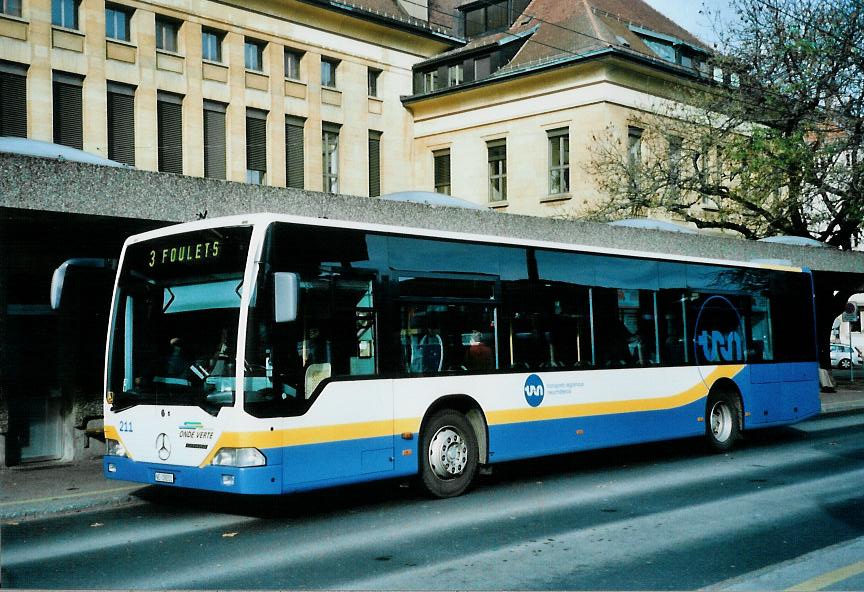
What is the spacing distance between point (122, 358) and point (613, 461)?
23.8ft

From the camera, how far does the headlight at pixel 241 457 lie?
9031mm

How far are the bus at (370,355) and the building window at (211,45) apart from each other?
31319mm

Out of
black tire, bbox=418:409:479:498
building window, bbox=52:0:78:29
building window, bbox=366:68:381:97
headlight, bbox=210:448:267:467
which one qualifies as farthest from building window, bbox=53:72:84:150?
headlight, bbox=210:448:267:467

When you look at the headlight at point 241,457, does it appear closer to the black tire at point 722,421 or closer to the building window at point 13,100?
the black tire at point 722,421

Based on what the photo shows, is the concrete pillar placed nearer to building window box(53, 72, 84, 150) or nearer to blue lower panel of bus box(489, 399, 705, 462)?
blue lower panel of bus box(489, 399, 705, 462)

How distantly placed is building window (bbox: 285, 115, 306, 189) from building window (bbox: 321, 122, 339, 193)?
1.27 meters

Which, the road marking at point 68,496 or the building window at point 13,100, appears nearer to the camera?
the road marking at point 68,496

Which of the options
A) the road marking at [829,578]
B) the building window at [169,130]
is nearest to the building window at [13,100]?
the building window at [169,130]

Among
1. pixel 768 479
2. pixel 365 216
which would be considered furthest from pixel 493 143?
pixel 768 479

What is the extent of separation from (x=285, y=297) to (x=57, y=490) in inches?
174

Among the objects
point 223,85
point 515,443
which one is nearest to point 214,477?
point 515,443

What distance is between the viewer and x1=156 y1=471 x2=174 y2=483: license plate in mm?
9500

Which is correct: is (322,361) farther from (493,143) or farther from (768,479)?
(493,143)

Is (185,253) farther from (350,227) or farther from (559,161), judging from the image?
(559,161)
